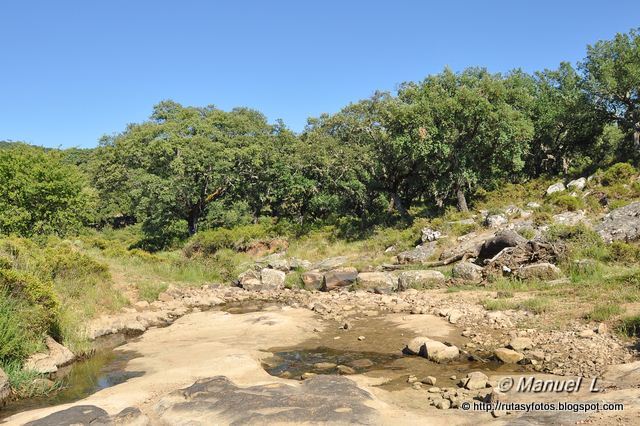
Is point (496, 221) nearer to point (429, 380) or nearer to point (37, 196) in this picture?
point (429, 380)

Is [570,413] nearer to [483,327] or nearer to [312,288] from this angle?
[483,327]

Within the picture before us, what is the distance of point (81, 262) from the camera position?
1789cm

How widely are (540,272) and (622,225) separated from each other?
5780 mm

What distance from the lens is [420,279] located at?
1958cm

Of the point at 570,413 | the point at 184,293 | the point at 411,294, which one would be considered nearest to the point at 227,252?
the point at 184,293

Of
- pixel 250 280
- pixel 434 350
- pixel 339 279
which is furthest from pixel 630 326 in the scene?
pixel 250 280

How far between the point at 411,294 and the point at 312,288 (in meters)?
5.64

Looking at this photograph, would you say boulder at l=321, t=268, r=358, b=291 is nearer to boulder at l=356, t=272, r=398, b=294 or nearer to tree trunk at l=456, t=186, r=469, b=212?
boulder at l=356, t=272, r=398, b=294

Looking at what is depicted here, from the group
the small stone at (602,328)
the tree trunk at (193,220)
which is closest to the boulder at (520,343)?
the small stone at (602,328)

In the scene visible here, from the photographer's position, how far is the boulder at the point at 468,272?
61.8 ft

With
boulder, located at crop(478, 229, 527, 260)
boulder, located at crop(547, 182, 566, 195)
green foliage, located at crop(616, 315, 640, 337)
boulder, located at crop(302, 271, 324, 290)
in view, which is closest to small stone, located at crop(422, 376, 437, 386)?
green foliage, located at crop(616, 315, 640, 337)

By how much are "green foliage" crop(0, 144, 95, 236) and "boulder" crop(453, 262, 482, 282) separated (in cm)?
2150

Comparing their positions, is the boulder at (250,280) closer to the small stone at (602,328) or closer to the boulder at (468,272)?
the boulder at (468,272)

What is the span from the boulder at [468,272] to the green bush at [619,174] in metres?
13.1
